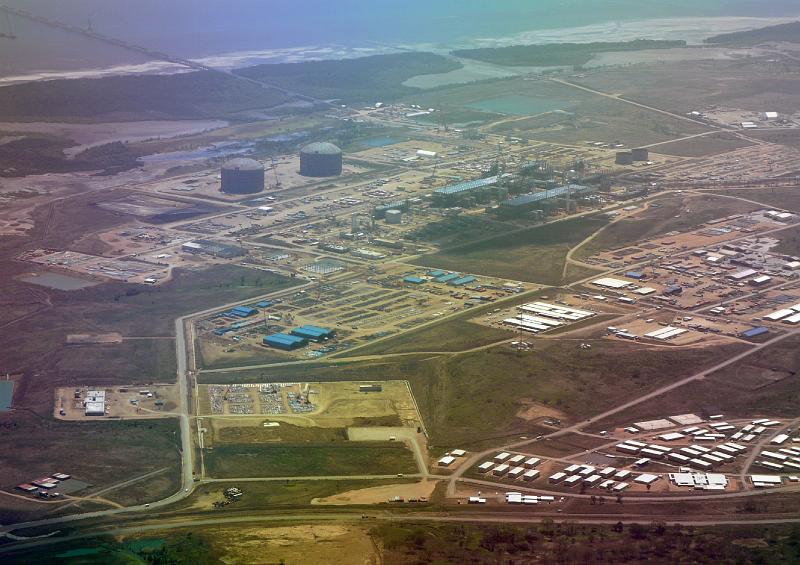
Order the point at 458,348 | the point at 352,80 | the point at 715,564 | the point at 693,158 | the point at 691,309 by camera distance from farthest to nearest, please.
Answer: the point at 352,80 → the point at 693,158 → the point at 691,309 → the point at 458,348 → the point at 715,564

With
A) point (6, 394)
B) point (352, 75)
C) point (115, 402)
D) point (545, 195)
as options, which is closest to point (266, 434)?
point (115, 402)

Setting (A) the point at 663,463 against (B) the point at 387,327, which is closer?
(A) the point at 663,463

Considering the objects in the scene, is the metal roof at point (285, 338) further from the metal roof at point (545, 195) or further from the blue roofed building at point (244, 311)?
the metal roof at point (545, 195)

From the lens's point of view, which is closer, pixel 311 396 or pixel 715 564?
pixel 715 564

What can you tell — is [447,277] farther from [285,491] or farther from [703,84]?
[703,84]

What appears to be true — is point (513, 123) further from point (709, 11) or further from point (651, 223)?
point (709, 11)

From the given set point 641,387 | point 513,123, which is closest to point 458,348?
point 641,387

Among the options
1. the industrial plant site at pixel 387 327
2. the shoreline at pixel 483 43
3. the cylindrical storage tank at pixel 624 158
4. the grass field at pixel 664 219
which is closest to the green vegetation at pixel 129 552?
the industrial plant site at pixel 387 327
